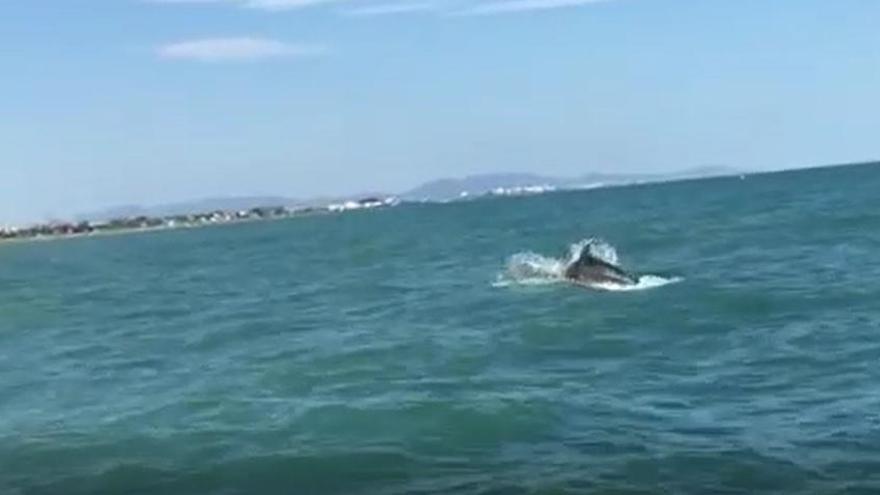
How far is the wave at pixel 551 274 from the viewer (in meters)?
42.7

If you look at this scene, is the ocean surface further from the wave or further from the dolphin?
the dolphin

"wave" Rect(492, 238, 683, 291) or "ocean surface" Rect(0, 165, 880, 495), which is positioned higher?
"wave" Rect(492, 238, 683, 291)

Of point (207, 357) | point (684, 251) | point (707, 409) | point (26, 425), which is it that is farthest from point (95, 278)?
point (707, 409)

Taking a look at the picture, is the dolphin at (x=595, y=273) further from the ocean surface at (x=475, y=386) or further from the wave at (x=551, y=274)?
the ocean surface at (x=475, y=386)

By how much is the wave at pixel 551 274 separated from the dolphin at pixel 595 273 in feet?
0.70

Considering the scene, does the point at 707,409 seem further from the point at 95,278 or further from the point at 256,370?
the point at 95,278

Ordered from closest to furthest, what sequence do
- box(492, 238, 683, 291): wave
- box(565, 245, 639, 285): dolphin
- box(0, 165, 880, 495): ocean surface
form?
box(0, 165, 880, 495): ocean surface, box(492, 238, 683, 291): wave, box(565, 245, 639, 285): dolphin

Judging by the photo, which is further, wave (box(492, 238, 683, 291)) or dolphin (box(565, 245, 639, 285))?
dolphin (box(565, 245, 639, 285))

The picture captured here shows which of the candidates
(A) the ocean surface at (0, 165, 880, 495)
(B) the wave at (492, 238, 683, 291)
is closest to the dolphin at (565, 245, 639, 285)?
(B) the wave at (492, 238, 683, 291)

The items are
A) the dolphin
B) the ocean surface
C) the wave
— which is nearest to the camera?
the ocean surface

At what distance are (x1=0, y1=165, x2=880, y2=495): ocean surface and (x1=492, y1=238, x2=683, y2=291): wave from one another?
25cm

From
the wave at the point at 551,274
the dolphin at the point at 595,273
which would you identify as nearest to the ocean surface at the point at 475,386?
the wave at the point at 551,274

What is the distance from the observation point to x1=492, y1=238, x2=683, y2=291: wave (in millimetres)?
42656

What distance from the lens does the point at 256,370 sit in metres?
29.6
